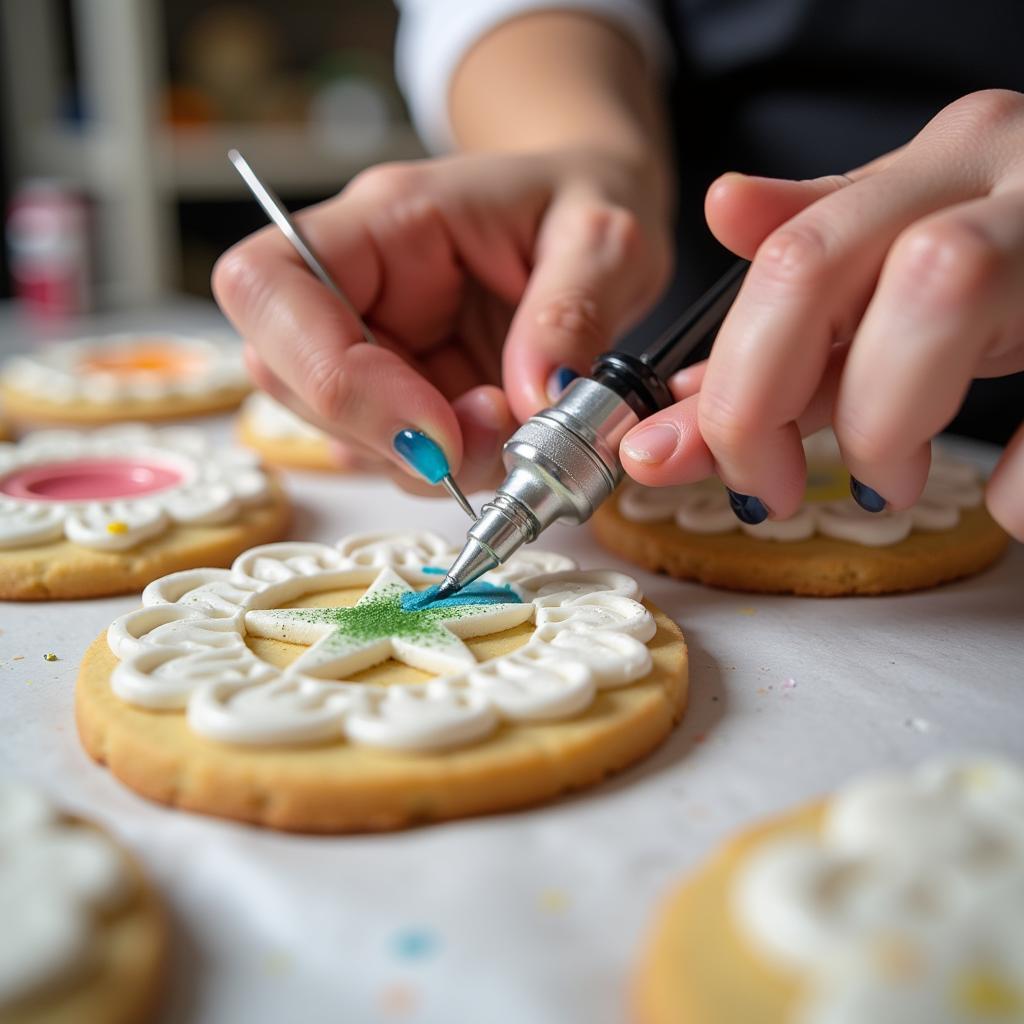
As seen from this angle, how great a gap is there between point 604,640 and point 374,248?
2.08 feet

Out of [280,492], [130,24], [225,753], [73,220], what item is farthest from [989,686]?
[130,24]

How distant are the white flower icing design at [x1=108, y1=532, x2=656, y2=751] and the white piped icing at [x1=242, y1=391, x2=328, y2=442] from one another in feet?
1.54

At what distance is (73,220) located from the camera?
8.18 ft

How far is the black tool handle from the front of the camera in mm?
980

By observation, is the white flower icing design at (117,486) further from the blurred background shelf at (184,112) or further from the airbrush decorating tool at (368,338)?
the blurred background shelf at (184,112)

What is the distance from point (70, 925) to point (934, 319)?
25.2 inches

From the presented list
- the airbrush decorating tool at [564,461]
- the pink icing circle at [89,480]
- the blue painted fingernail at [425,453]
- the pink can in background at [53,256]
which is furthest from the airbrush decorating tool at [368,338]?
the pink can in background at [53,256]

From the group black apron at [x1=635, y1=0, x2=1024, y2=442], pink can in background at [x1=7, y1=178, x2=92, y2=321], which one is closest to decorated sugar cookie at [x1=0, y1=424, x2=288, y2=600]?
black apron at [x1=635, y1=0, x2=1024, y2=442]

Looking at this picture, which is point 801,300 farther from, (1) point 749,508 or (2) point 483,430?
(2) point 483,430

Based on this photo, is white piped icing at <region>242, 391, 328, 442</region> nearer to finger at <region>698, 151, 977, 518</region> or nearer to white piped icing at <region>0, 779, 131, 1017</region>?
finger at <region>698, 151, 977, 518</region>

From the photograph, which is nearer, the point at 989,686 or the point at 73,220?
the point at 989,686

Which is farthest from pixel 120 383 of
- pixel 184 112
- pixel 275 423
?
pixel 184 112

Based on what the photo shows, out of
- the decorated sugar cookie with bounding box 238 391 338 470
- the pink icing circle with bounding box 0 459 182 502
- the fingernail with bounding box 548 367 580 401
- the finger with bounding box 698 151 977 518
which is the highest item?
the finger with bounding box 698 151 977 518

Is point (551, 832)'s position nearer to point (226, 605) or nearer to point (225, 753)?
point (225, 753)
